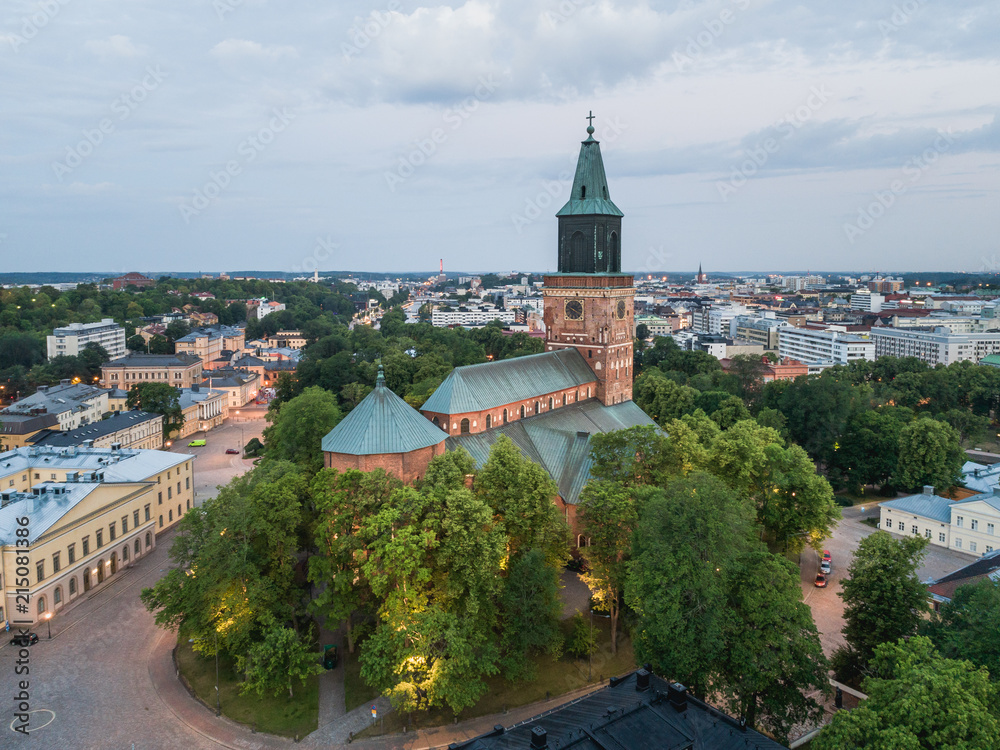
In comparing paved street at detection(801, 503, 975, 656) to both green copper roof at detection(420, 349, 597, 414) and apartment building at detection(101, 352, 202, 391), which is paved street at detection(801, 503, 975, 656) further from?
apartment building at detection(101, 352, 202, 391)

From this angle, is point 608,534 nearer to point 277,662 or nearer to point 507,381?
point 277,662

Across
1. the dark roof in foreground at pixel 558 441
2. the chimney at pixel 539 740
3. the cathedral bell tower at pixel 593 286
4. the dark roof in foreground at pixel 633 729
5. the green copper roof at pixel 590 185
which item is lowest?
the dark roof in foreground at pixel 633 729

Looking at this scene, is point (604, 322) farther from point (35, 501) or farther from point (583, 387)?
point (35, 501)

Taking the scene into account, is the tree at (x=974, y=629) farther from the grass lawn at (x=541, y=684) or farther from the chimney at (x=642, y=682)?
the grass lawn at (x=541, y=684)

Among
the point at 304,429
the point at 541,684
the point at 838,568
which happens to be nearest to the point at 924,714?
the point at 541,684

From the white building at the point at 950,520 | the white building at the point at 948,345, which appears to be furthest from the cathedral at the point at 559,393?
the white building at the point at 948,345

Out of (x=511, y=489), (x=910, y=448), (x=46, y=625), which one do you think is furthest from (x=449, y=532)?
(x=910, y=448)
